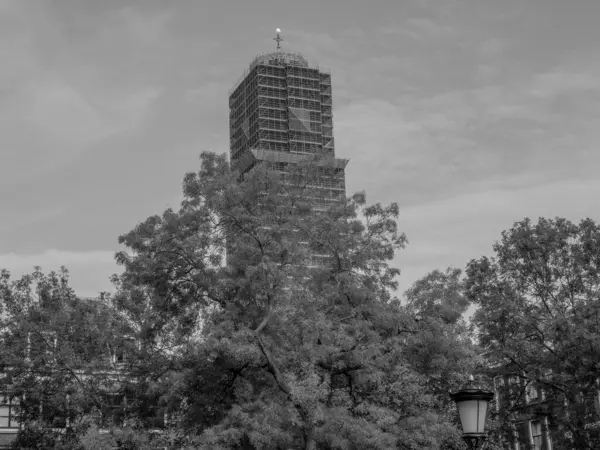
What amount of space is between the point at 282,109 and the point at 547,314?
106 m

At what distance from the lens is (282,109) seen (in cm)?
14150

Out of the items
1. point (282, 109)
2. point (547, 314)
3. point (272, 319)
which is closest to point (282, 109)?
point (282, 109)

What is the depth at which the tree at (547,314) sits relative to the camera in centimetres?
3444

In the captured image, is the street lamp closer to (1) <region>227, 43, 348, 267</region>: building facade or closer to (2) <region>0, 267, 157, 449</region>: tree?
(2) <region>0, 267, 157, 449</region>: tree

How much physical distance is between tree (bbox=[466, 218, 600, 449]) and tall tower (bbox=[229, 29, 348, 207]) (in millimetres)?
94749

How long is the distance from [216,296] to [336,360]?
192 inches

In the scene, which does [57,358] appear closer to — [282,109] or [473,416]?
[473,416]

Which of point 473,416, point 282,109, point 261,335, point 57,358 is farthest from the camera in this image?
point 282,109

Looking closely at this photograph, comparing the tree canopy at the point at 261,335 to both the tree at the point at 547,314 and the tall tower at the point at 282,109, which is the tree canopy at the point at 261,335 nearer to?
the tree at the point at 547,314

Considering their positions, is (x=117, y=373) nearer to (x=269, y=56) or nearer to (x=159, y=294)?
(x=159, y=294)

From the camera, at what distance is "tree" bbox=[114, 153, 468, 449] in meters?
28.5

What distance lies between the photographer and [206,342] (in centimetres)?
2797

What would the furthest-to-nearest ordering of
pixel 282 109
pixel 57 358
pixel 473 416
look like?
pixel 282 109, pixel 57 358, pixel 473 416

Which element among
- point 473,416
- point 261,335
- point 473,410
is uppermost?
point 261,335
